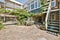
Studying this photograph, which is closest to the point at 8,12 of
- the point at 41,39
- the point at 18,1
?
the point at 41,39

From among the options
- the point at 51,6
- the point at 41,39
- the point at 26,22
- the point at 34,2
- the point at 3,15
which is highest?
the point at 34,2

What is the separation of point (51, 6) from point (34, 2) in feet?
14.5

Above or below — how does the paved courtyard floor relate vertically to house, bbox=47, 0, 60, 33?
below

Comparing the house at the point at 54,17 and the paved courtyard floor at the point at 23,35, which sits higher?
the house at the point at 54,17

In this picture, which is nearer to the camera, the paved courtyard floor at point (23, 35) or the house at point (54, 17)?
the paved courtyard floor at point (23, 35)

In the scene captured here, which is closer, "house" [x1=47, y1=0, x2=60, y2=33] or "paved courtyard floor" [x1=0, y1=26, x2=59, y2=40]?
"paved courtyard floor" [x1=0, y1=26, x2=59, y2=40]

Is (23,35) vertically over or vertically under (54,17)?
under

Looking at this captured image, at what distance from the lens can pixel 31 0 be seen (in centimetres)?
1464

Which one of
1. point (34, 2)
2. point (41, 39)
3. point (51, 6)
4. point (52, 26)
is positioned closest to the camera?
point (41, 39)

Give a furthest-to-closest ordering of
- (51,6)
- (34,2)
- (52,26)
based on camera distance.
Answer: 1. (34,2)
2. (51,6)
3. (52,26)

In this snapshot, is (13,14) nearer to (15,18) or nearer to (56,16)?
(15,18)

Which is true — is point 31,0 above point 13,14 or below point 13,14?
above

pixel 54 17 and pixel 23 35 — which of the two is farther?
pixel 54 17

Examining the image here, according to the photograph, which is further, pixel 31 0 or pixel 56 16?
pixel 31 0
